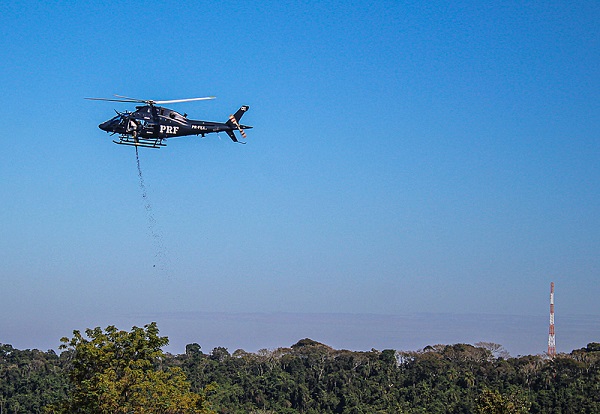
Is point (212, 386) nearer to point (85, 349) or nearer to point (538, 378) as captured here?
point (85, 349)

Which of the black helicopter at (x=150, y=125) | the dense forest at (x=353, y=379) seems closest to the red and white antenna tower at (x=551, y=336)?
the dense forest at (x=353, y=379)

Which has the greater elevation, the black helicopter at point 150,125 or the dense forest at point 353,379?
the black helicopter at point 150,125

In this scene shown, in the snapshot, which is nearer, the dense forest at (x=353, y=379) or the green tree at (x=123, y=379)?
the green tree at (x=123, y=379)

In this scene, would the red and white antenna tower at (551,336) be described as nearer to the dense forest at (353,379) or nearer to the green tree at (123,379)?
the dense forest at (353,379)

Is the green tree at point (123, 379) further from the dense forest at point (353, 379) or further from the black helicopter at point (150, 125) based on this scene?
the dense forest at point (353, 379)

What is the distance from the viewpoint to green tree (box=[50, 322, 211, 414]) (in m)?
53.7

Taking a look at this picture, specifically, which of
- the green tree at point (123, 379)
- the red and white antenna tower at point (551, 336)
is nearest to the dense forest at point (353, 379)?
the red and white antenna tower at point (551, 336)

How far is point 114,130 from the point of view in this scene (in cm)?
5941

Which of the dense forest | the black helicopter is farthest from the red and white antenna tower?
the black helicopter

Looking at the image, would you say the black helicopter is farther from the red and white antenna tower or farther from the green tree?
the red and white antenna tower

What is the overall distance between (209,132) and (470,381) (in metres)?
82.3

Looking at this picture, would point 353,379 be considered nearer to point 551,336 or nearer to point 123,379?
point 551,336

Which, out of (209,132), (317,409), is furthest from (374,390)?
(209,132)

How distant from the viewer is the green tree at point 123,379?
53.7 metres
